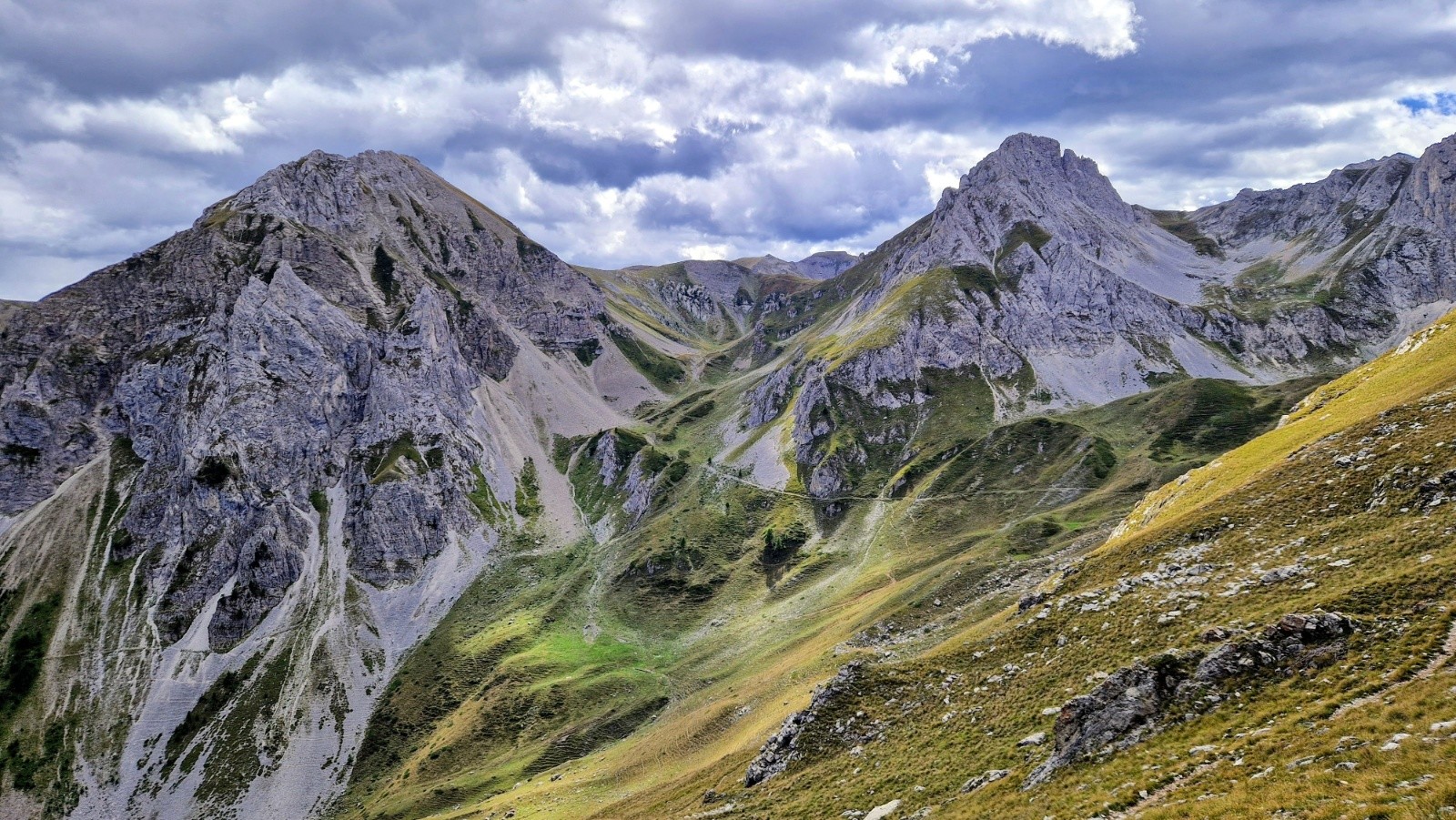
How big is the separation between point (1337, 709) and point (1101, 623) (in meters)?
19.1

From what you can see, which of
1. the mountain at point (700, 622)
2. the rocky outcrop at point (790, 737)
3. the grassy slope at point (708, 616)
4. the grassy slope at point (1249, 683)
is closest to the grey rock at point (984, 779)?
the mountain at point (700, 622)

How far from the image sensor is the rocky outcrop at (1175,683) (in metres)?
25.6

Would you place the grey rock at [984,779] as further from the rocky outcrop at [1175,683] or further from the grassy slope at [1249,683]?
the rocky outcrop at [1175,683]

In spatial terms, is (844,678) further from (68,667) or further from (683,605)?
(68,667)

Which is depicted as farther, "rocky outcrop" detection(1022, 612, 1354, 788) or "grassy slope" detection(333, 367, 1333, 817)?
"grassy slope" detection(333, 367, 1333, 817)

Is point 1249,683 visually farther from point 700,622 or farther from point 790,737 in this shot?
point 700,622

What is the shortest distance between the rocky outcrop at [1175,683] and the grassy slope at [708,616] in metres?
30.8

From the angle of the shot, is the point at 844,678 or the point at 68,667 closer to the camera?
the point at 844,678

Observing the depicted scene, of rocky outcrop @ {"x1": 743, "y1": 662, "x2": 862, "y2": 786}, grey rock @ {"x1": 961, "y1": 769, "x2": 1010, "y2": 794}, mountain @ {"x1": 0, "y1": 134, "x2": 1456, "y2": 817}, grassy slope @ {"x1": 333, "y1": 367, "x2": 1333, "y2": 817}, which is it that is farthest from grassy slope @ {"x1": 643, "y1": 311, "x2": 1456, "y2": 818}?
grassy slope @ {"x1": 333, "y1": 367, "x2": 1333, "y2": 817}

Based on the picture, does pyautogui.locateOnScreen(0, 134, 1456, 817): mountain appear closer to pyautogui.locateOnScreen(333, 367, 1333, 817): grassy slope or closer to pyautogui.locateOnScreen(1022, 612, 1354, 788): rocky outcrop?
pyautogui.locateOnScreen(1022, 612, 1354, 788): rocky outcrop

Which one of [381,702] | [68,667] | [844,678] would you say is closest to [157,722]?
[68,667]

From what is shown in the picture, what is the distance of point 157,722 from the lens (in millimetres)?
143375

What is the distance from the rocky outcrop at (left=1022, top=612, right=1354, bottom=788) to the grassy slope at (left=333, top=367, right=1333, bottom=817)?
30823mm

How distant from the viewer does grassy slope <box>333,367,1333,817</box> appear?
276 feet
